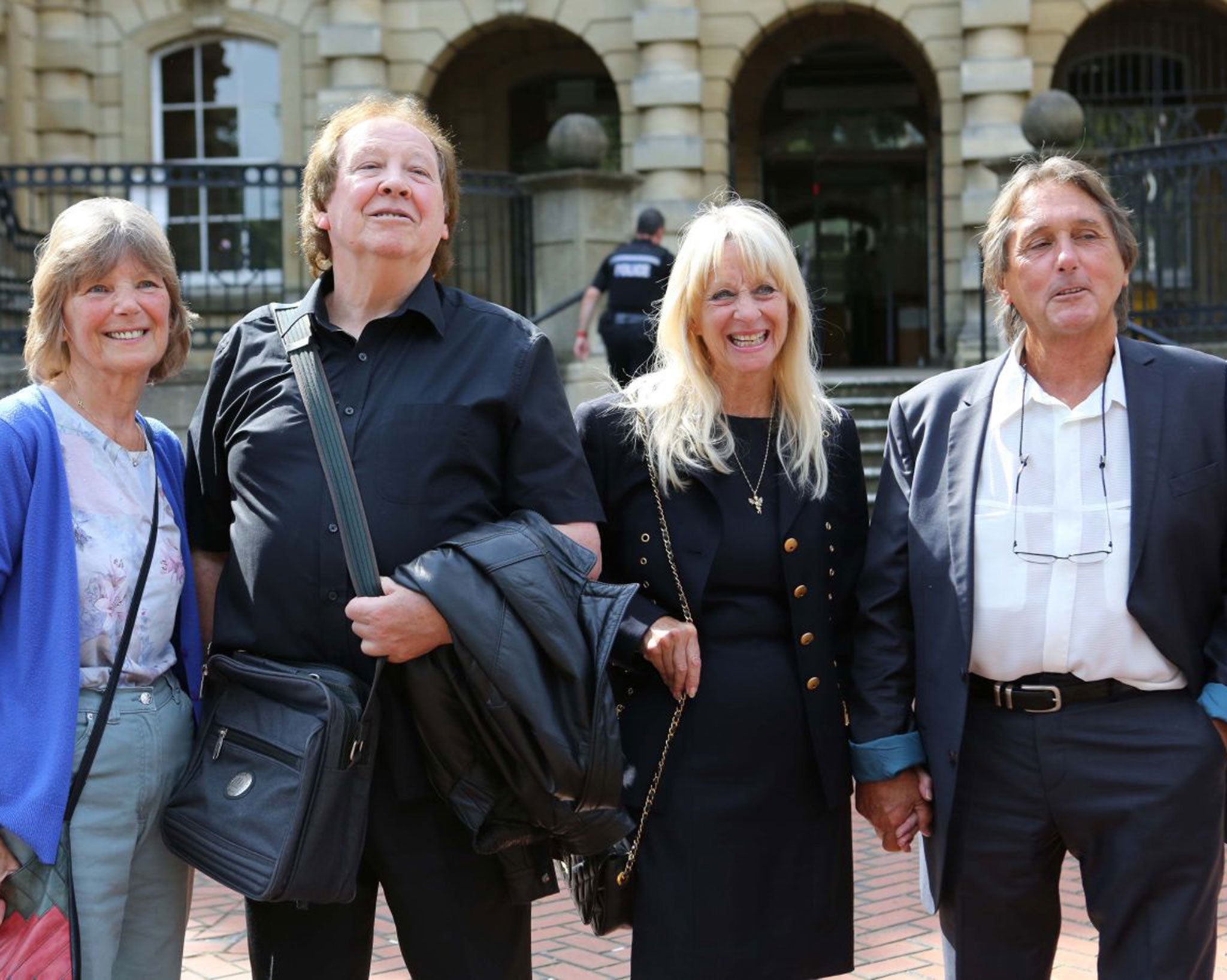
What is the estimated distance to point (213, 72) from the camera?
16500 millimetres

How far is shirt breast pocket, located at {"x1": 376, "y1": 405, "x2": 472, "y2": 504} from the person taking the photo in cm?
305

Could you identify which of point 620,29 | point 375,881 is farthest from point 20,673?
point 620,29

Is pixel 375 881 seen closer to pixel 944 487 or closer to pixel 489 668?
pixel 489 668

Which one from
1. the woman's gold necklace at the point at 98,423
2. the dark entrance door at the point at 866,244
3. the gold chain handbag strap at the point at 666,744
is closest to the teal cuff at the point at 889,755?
the gold chain handbag strap at the point at 666,744

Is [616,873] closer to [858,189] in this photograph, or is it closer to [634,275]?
[634,275]

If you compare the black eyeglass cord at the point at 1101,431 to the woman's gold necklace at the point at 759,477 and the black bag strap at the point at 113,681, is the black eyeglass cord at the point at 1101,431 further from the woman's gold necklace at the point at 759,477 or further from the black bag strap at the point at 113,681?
the black bag strap at the point at 113,681

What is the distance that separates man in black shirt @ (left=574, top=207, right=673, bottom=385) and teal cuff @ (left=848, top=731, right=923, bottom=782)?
26.7 feet

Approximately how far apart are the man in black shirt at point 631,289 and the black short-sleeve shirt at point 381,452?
8247 millimetres

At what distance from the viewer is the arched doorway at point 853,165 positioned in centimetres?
1717

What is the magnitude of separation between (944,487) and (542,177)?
388 inches

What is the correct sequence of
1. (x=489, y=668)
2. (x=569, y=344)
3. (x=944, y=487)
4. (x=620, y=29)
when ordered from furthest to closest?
(x=620, y=29)
(x=569, y=344)
(x=944, y=487)
(x=489, y=668)

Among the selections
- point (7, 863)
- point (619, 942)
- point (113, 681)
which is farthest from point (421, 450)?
A: point (619, 942)

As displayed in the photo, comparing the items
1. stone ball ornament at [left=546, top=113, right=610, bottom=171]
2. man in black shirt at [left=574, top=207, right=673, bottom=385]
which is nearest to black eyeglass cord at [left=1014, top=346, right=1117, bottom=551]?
man in black shirt at [left=574, top=207, right=673, bottom=385]

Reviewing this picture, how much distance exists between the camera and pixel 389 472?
10.0 ft
